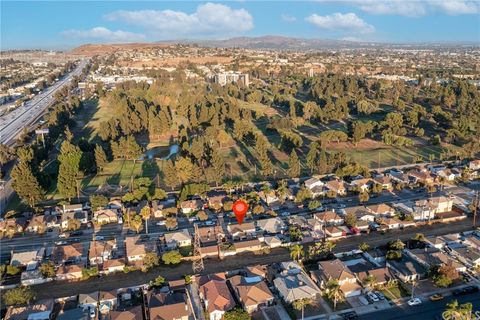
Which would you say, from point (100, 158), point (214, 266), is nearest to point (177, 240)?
point (214, 266)

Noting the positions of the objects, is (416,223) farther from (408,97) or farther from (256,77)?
(256,77)

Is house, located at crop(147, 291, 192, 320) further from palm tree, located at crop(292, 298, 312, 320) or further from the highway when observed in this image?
the highway

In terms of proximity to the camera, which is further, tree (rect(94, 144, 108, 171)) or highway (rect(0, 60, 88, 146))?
highway (rect(0, 60, 88, 146))

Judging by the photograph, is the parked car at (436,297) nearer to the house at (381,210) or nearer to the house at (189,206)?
the house at (381,210)

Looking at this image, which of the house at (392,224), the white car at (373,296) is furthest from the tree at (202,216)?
the white car at (373,296)

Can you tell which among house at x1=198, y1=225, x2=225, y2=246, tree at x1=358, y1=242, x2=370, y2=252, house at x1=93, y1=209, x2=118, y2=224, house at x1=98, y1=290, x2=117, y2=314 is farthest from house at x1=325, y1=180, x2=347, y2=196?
house at x1=98, y1=290, x2=117, y2=314

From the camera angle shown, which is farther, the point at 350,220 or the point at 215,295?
the point at 350,220

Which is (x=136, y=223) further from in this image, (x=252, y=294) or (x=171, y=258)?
(x=252, y=294)
